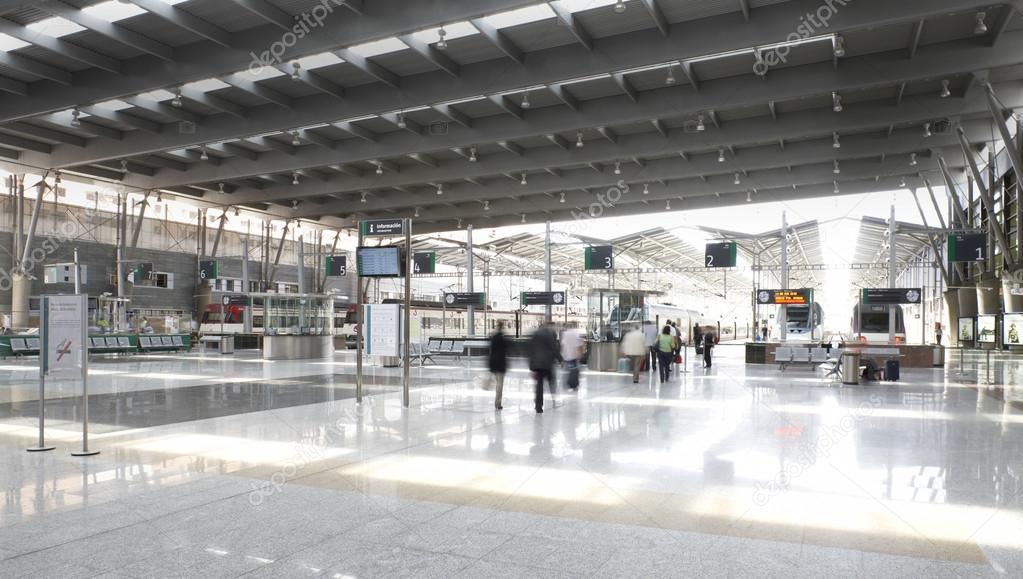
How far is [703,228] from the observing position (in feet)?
98.8

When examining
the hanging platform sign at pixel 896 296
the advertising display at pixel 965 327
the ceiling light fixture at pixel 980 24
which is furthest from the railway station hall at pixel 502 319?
the advertising display at pixel 965 327

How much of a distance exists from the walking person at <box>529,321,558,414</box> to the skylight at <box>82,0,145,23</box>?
32.5 feet

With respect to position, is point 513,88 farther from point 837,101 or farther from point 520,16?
point 837,101

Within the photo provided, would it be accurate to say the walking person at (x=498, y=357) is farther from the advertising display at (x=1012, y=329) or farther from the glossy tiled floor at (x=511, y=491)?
the advertising display at (x=1012, y=329)

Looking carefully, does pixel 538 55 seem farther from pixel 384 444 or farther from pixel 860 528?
pixel 860 528

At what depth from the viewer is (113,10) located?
43.4 ft

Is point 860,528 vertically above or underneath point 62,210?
underneath

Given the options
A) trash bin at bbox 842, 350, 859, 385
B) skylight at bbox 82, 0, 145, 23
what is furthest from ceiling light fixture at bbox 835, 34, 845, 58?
skylight at bbox 82, 0, 145, 23

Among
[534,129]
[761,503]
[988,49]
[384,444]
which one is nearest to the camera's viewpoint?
[761,503]

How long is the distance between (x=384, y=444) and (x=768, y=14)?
399 inches

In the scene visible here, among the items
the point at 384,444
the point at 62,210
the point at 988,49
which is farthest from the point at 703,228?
the point at 62,210

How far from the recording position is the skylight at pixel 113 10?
1304 centimetres

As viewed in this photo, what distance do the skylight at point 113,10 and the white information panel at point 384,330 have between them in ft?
24.2

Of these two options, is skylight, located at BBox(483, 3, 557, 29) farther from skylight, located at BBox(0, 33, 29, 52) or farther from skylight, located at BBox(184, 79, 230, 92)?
skylight, located at BBox(0, 33, 29, 52)
